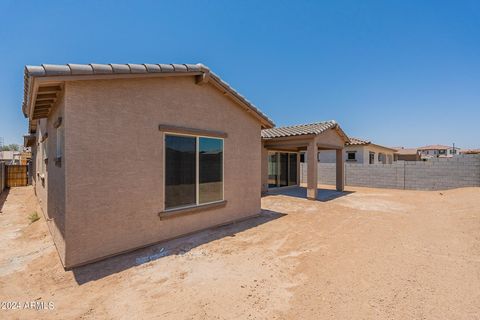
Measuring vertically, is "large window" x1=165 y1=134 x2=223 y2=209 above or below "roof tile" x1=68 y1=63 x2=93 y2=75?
below

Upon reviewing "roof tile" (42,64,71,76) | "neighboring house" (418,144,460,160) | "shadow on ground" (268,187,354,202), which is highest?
"neighboring house" (418,144,460,160)

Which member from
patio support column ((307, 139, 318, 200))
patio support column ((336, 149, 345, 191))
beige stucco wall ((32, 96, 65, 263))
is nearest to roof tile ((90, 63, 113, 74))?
beige stucco wall ((32, 96, 65, 263))

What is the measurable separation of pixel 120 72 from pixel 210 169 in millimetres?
3405

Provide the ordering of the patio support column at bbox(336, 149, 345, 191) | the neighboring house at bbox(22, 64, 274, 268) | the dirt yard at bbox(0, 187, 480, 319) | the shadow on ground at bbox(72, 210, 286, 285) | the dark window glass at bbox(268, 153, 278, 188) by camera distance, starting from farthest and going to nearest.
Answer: the patio support column at bbox(336, 149, 345, 191), the dark window glass at bbox(268, 153, 278, 188), the neighboring house at bbox(22, 64, 274, 268), the shadow on ground at bbox(72, 210, 286, 285), the dirt yard at bbox(0, 187, 480, 319)

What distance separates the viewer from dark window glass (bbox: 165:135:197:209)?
5.76 meters

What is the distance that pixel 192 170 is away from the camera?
20.7 ft

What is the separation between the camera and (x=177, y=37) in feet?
30.1

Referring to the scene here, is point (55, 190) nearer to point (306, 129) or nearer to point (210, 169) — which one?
point (210, 169)

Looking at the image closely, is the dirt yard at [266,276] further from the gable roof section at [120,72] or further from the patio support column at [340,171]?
the patio support column at [340,171]

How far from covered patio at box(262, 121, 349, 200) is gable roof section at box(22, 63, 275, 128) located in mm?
5408

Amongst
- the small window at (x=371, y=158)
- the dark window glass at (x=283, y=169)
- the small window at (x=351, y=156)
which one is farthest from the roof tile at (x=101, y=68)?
the small window at (x=371, y=158)

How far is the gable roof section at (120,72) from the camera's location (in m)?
3.84

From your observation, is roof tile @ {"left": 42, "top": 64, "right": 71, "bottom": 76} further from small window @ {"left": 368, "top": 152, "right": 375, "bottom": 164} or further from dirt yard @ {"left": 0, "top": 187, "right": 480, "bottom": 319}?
small window @ {"left": 368, "top": 152, "right": 375, "bottom": 164}

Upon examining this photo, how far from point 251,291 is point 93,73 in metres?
4.81
